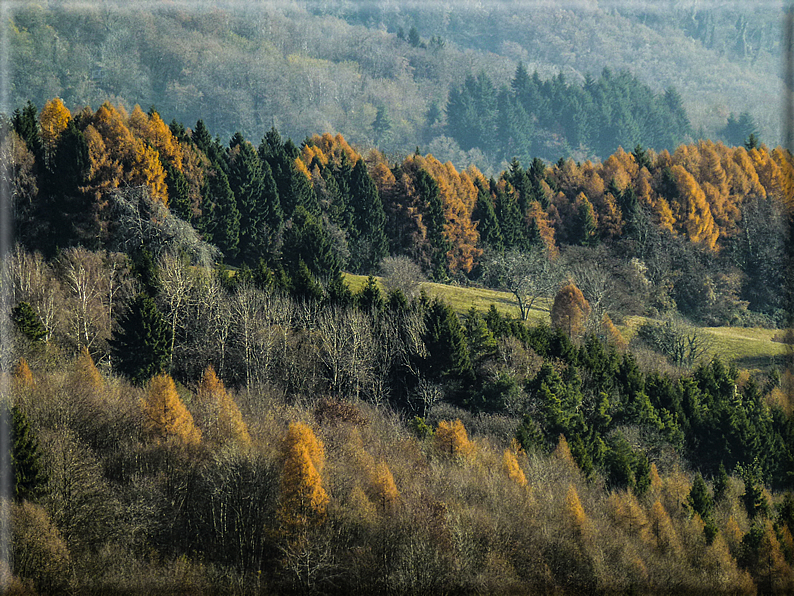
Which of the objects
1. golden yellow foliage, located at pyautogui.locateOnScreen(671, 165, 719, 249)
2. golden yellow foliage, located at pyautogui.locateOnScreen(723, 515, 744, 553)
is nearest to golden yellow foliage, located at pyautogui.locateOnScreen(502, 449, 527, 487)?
golden yellow foliage, located at pyautogui.locateOnScreen(723, 515, 744, 553)

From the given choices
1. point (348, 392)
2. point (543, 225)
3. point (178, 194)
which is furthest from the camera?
point (543, 225)

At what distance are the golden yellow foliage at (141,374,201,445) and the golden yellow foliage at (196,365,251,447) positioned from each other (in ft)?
3.36

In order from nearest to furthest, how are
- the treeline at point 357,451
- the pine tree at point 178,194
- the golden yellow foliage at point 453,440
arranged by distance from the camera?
the treeline at point 357,451
the golden yellow foliage at point 453,440
the pine tree at point 178,194

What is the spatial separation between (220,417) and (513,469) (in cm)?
1775

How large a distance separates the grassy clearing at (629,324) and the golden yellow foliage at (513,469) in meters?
29.6

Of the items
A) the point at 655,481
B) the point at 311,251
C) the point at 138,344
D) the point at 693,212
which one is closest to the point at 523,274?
the point at 311,251

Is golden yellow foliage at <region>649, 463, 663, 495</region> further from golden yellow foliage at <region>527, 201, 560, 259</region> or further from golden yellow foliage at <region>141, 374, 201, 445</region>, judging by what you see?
golden yellow foliage at <region>527, 201, 560, 259</region>

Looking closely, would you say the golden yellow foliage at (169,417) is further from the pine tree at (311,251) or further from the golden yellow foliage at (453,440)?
the pine tree at (311,251)

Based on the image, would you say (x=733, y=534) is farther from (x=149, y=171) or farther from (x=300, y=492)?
(x=149, y=171)

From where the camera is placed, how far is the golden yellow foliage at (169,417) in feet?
171

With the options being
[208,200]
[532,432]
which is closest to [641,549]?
[532,432]

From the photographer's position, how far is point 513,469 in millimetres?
52562

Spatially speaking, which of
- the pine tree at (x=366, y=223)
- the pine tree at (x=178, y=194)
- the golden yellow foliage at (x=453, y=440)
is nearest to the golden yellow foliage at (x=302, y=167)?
the pine tree at (x=366, y=223)

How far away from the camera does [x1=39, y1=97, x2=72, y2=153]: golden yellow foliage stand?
268 ft
